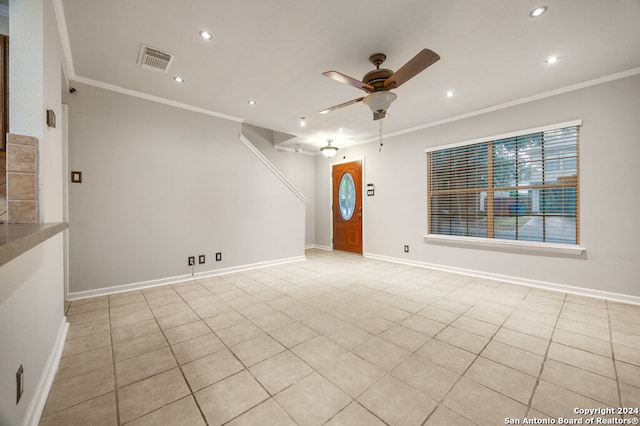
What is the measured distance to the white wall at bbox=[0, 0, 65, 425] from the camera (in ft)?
3.64

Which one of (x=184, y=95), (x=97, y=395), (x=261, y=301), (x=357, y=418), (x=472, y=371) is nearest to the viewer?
(x=357, y=418)

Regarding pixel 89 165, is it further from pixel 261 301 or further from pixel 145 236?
pixel 261 301

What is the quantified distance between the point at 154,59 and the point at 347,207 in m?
4.93

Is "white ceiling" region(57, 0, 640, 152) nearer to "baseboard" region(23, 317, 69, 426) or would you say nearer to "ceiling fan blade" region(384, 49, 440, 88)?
"ceiling fan blade" region(384, 49, 440, 88)

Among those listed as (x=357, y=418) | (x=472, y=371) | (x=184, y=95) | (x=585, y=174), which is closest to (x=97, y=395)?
(x=357, y=418)

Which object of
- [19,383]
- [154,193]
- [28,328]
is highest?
[154,193]

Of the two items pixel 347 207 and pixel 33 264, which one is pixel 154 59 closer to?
pixel 33 264

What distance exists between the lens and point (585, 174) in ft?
11.1

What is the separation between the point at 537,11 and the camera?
82.7 inches

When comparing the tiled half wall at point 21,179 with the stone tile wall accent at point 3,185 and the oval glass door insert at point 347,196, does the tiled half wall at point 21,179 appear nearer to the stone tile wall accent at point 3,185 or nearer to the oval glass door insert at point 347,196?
the stone tile wall accent at point 3,185

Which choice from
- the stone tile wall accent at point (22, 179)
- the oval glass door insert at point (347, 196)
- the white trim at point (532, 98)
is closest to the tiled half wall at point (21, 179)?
the stone tile wall accent at point (22, 179)

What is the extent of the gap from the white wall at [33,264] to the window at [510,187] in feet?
17.0

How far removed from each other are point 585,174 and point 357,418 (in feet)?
13.9

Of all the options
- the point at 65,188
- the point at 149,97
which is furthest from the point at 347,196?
the point at 65,188
